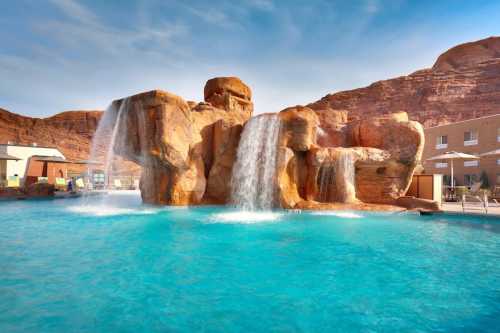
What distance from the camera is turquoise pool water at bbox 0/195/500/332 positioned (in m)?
3.43

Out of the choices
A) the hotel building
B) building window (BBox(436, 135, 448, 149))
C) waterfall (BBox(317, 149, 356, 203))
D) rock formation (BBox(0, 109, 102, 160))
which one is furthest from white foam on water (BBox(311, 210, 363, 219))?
rock formation (BBox(0, 109, 102, 160))

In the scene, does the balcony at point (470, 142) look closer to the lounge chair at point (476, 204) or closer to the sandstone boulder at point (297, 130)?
the lounge chair at point (476, 204)

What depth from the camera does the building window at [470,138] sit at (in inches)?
1020

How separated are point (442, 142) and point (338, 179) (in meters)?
21.3

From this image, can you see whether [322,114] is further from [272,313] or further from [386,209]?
[272,313]

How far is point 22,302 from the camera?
3.81m

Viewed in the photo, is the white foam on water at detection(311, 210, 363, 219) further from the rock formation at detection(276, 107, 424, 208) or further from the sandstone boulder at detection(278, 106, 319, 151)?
the sandstone boulder at detection(278, 106, 319, 151)

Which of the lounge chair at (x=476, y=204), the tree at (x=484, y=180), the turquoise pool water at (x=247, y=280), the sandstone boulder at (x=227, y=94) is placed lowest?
the turquoise pool water at (x=247, y=280)

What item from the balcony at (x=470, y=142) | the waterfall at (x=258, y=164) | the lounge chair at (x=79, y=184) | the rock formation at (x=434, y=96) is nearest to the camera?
the waterfall at (x=258, y=164)

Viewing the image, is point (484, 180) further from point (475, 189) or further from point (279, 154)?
point (279, 154)

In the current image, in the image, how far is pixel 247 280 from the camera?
4.69 metres

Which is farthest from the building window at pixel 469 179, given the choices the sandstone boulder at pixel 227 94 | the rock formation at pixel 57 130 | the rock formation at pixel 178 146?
the rock formation at pixel 57 130

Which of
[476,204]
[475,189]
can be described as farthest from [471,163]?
[476,204]

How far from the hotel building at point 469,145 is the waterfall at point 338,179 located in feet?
40.4
